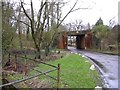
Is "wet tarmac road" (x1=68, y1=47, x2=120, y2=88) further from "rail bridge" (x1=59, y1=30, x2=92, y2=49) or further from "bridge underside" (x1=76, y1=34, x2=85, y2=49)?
"bridge underside" (x1=76, y1=34, x2=85, y2=49)

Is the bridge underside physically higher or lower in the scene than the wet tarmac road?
higher

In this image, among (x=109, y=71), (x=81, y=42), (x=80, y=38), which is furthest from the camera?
(x=80, y=38)

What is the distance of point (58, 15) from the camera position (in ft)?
82.7

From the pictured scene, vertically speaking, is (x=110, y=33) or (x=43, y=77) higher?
(x=110, y=33)

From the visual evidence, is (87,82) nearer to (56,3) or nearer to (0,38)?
(0,38)

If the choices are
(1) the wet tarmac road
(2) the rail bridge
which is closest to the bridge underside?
(2) the rail bridge

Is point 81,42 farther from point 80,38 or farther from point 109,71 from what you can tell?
point 109,71

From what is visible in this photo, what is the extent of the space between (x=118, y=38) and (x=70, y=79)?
896 inches

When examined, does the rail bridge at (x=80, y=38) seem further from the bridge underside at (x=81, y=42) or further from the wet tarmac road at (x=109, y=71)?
the wet tarmac road at (x=109, y=71)

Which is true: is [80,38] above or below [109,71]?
above

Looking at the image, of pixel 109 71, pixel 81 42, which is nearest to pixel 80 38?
pixel 81 42

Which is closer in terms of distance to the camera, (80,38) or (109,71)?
(109,71)

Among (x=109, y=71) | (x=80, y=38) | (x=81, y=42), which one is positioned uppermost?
(x=80, y=38)

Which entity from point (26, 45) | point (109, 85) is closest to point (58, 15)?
point (26, 45)
